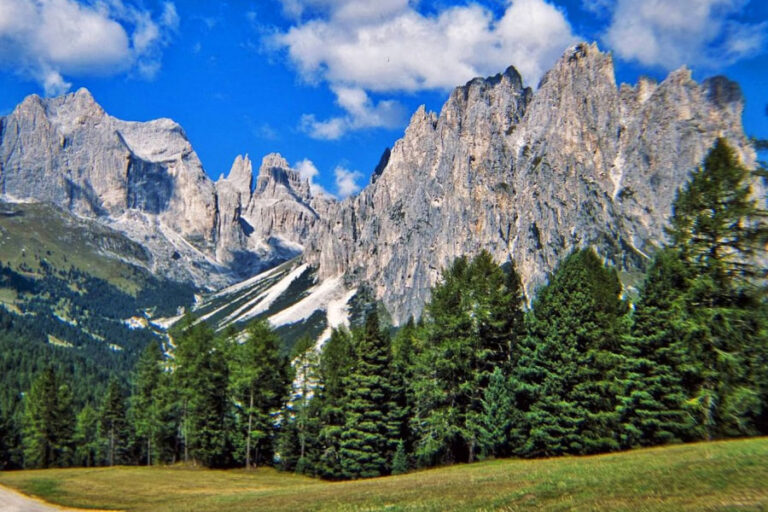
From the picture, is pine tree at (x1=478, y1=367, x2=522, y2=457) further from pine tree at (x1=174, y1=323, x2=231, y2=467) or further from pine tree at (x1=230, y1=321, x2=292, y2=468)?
pine tree at (x1=174, y1=323, x2=231, y2=467)

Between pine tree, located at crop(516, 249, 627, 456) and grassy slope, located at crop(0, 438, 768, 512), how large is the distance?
4.86 metres

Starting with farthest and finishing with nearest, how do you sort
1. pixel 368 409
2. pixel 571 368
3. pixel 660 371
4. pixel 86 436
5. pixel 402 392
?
pixel 86 436
pixel 402 392
pixel 368 409
pixel 571 368
pixel 660 371

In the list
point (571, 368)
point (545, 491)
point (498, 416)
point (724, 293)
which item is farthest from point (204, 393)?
point (724, 293)

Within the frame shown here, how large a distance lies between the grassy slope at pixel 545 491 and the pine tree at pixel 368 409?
12.1m

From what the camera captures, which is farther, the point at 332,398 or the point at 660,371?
the point at 332,398

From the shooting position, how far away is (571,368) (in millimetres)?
42000

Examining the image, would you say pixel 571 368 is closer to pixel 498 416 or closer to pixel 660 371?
pixel 660 371

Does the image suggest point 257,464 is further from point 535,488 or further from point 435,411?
point 535,488

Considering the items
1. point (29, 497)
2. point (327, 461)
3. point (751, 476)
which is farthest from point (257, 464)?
point (751, 476)

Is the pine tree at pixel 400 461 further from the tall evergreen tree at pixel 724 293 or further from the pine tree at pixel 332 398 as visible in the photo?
the tall evergreen tree at pixel 724 293

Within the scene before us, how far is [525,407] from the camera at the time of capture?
4488cm

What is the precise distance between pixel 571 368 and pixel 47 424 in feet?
246

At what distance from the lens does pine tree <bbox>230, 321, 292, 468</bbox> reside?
198 feet

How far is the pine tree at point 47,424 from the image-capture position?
83688 mm
